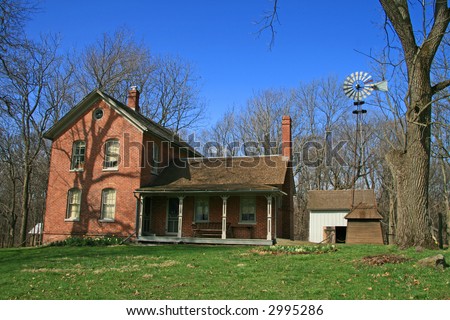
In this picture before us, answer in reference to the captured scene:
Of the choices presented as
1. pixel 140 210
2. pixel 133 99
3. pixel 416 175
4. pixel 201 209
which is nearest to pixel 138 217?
pixel 140 210

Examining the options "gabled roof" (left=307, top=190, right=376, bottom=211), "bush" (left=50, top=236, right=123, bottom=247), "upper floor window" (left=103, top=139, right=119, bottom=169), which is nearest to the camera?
"bush" (left=50, top=236, right=123, bottom=247)

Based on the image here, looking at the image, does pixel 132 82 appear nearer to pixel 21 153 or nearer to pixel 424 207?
pixel 21 153

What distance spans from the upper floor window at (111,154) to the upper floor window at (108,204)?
1464 mm

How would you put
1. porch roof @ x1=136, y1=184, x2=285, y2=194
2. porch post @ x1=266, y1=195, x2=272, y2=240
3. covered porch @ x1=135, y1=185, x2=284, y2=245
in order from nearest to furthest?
porch post @ x1=266, y1=195, x2=272, y2=240 → porch roof @ x1=136, y1=184, x2=285, y2=194 → covered porch @ x1=135, y1=185, x2=284, y2=245

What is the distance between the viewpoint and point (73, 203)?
78.0 ft

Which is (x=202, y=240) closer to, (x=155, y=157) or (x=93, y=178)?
(x=155, y=157)

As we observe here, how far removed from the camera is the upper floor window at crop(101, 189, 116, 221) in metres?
22.8

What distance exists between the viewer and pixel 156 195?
22.5 meters

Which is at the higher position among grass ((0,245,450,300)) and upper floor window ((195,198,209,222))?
upper floor window ((195,198,209,222))

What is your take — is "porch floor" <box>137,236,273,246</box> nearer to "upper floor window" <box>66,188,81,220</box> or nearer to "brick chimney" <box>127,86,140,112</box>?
"upper floor window" <box>66,188,81,220</box>

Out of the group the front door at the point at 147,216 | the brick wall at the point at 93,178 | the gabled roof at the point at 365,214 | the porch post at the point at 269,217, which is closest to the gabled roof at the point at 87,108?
the brick wall at the point at 93,178

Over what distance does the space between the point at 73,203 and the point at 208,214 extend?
8177mm

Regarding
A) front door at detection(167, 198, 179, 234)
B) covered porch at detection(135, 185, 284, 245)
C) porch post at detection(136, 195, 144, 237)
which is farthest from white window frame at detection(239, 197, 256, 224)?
porch post at detection(136, 195, 144, 237)
